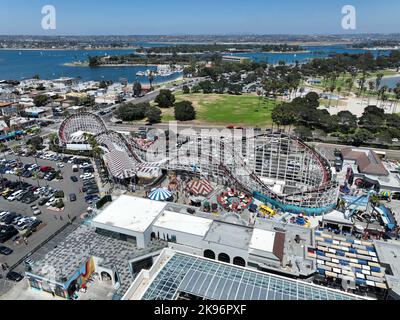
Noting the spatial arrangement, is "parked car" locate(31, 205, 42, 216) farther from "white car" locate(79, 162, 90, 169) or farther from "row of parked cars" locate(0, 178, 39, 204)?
"white car" locate(79, 162, 90, 169)

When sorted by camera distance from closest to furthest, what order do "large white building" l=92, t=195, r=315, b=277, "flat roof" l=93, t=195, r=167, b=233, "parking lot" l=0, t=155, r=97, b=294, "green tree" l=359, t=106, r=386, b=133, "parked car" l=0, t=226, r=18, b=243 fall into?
"large white building" l=92, t=195, r=315, b=277, "flat roof" l=93, t=195, r=167, b=233, "parking lot" l=0, t=155, r=97, b=294, "parked car" l=0, t=226, r=18, b=243, "green tree" l=359, t=106, r=386, b=133

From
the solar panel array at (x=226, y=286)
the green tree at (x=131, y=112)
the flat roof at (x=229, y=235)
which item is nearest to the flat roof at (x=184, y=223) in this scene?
the flat roof at (x=229, y=235)

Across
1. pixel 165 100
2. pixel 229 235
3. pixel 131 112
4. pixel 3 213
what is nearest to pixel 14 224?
pixel 3 213

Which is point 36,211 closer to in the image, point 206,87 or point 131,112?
point 131,112

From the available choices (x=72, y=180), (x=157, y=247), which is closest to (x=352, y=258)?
(x=157, y=247)

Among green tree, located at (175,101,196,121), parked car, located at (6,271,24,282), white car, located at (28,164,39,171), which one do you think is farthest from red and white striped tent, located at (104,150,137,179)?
green tree, located at (175,101,196,121)

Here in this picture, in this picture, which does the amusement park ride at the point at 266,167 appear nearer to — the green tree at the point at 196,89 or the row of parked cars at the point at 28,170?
the row of parked cars at the point at 28,170

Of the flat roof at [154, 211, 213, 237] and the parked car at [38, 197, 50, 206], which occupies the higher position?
the flat roof at [154, 211, 213, 237]
